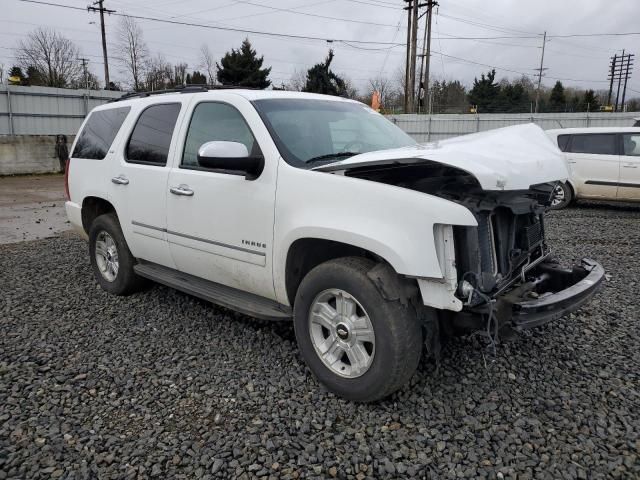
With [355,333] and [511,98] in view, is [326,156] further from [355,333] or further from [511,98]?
[511,98]

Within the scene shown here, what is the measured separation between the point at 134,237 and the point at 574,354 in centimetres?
376

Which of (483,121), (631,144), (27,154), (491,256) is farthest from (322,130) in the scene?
(483,121)

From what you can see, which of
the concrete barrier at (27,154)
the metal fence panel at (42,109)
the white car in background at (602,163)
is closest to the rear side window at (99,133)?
the white car in background at (602,163)

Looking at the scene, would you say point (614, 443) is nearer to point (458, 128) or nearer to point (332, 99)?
point (332, 99)

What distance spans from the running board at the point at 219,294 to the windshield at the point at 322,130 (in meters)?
1.01

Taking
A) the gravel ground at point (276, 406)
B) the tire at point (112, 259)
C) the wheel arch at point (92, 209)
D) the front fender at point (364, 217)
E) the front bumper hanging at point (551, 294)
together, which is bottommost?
the gravel ground at point (276, 406)

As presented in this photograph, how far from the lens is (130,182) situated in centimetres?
445

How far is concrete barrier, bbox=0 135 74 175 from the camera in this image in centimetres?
1717

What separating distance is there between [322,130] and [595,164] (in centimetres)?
841

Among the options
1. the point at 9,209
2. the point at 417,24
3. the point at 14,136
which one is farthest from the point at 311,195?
the point at 417,24

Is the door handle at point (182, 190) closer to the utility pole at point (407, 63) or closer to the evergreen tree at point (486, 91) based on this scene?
→ the utility pole at point (407, 63)

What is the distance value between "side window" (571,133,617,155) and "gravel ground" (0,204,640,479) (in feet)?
21.8

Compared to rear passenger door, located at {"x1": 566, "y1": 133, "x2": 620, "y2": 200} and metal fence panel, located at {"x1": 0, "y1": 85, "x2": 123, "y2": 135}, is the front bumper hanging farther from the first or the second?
metal fence panel, located at {"x1": 0, "y1": 85, "x2": 123, "y2": 135}

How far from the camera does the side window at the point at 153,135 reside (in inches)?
166
